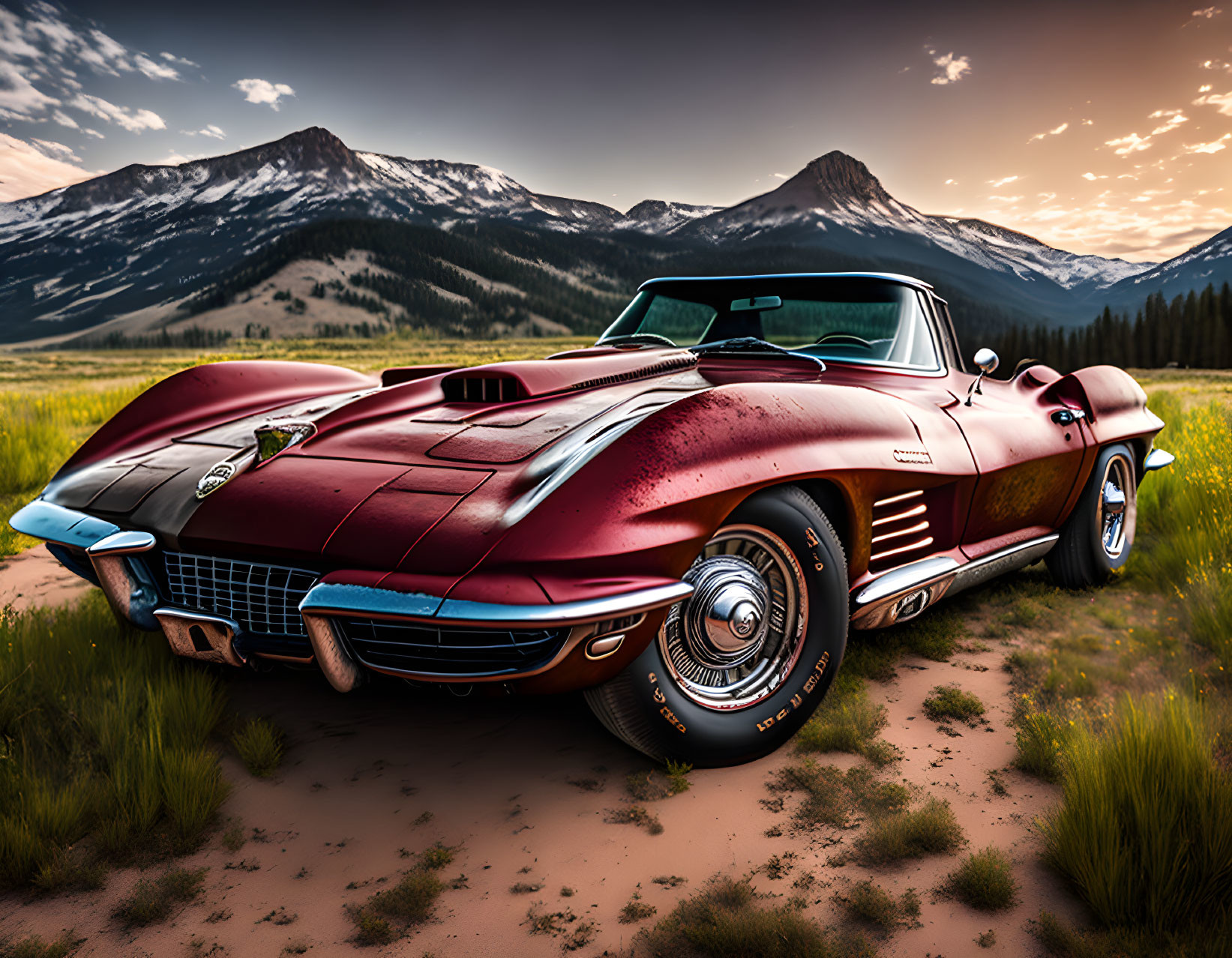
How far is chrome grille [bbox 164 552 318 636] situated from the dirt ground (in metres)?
0.23

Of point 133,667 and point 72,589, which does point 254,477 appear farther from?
point 72,589

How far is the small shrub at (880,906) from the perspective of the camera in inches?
59.6

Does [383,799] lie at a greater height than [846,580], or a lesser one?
lesser

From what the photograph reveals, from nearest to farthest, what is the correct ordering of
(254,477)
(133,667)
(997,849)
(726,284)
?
(997,849)
(254,477)
(133,667)
(726,284)

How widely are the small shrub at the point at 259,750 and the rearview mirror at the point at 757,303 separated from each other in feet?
8.92

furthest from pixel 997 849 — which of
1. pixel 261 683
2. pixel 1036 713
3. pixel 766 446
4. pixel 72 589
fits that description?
pixel 72 589

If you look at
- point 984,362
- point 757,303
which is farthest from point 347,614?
point 984,362

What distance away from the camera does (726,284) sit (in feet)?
12.3

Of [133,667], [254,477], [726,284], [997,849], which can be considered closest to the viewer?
[997,849]

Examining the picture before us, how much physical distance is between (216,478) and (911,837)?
2.09 meters

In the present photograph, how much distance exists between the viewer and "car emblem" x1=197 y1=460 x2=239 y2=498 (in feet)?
7.19

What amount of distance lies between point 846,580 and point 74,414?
10.2 metres

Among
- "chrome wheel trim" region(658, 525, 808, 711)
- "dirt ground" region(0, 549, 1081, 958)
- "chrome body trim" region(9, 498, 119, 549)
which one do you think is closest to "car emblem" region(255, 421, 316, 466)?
"chrome body trim" region(9, 498, 119, 549)

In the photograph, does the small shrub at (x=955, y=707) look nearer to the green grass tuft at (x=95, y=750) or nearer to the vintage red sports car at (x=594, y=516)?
the vintage red sports car at (x=594, y=516)
